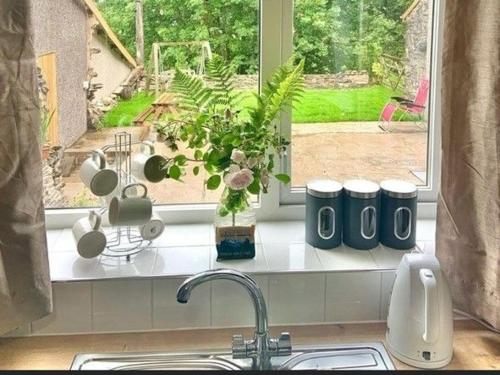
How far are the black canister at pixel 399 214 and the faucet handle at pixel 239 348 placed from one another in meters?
0.54

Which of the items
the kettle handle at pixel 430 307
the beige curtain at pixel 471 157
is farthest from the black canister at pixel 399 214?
the kettle handle at pixel 430 307

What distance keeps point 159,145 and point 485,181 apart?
2.97 ft

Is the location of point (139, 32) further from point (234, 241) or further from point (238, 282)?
point (238, 282)

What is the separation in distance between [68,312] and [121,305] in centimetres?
13

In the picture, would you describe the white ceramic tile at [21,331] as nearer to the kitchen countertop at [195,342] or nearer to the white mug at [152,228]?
the kitchen countertop at [195,342]

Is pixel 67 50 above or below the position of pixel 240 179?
above

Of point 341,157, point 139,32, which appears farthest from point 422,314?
point 139,32

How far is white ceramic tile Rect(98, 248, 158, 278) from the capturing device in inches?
68.2

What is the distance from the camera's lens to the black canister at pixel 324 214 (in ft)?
6.04

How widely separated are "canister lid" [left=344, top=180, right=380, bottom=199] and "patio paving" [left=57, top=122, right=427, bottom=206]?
0.53 feet

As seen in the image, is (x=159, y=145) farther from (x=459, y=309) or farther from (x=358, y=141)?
(x=459, y=309)

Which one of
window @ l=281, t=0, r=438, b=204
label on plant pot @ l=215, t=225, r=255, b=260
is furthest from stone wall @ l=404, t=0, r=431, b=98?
label on plant pot @ l=215, t=225, r=255, b=260

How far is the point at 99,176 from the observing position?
174 centimetres

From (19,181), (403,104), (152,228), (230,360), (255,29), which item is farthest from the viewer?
(403,104)
